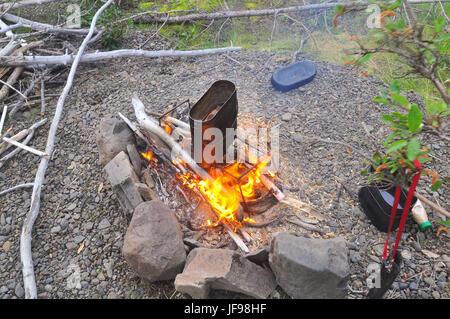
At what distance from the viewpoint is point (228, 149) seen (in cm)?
334

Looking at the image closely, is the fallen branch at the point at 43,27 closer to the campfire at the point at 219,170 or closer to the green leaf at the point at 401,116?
the campfire at the point at 219,170

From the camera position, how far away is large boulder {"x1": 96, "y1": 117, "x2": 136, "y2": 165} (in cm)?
345

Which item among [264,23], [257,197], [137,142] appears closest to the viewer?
[257,197]

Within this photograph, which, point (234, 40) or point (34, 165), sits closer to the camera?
point (34, 165)

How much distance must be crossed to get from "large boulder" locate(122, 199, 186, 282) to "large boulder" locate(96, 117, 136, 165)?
0.97 metres

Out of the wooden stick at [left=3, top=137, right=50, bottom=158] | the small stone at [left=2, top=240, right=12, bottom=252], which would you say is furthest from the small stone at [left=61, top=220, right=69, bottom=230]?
the wooden stick at [left=3, top=137, right=50, bottom=158]

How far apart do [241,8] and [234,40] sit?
3.31 ft

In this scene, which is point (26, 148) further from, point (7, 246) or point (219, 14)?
point (219, 14)

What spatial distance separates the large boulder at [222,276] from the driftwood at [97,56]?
3.63 meters

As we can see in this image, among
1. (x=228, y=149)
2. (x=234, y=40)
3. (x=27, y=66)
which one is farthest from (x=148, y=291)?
(x=234, y=40)

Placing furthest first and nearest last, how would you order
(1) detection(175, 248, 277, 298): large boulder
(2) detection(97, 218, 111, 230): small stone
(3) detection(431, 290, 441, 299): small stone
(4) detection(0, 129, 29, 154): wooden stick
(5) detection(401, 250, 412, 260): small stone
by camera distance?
1. (4) detection(0, 129, 29, 154): wooden stick
2. (2) detection(97, 218, 111, 230): small stone
3. (5) detection(401, 250, 412, 260): small stone
4. (3) detection(431, 290, 441, 299): small stone
5. (1) detection(175, 248, 277, 298): large boulder

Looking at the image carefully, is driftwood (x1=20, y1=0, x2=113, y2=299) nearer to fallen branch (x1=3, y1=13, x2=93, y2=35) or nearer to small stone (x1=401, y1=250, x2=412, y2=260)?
fallen branch (x1=3, y1=13, x2=93, y2=35)

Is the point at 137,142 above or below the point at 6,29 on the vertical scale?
below

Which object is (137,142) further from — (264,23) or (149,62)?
(264,23)
